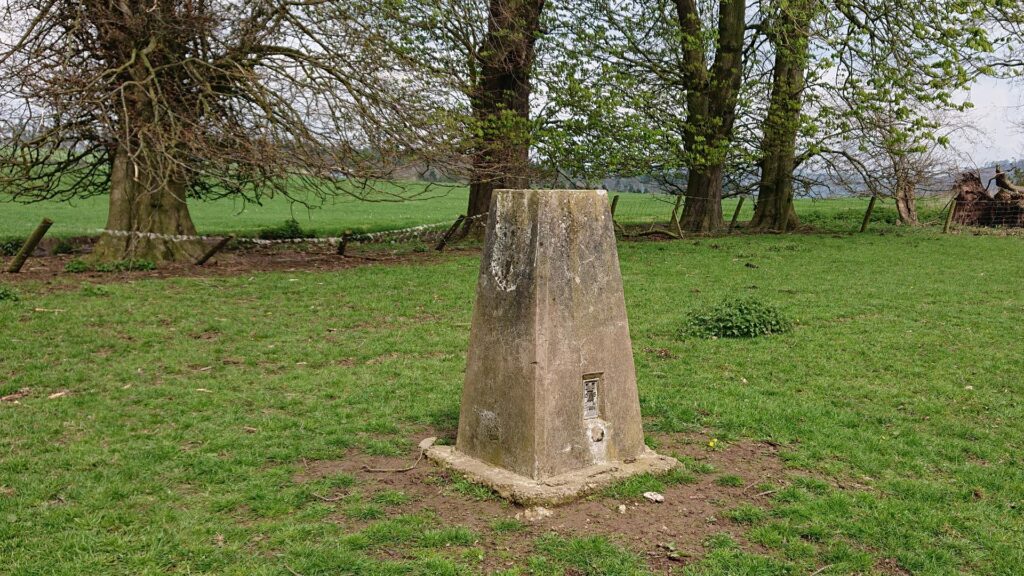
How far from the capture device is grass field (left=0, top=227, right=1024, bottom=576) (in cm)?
487

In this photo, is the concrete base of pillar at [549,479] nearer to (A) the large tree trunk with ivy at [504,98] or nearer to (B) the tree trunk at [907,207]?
(A) the large tree trunk with ivy at [504,98]

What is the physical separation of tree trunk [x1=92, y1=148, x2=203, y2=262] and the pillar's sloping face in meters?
12.6

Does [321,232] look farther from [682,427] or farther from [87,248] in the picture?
[682,427]

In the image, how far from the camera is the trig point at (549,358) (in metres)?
5.60

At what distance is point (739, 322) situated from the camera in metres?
10.5

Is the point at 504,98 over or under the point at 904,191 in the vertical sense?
over

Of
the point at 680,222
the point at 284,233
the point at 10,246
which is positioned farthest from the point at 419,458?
the point at 680,222

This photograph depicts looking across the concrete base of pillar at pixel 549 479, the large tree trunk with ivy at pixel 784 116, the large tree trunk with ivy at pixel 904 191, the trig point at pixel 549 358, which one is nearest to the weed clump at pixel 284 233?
the large tree trunk with ivy at pixel 784 116

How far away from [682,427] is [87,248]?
680 inches

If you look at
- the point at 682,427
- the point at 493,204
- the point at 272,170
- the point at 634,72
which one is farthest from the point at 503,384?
the point at 634,72

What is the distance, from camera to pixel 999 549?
16.0 feet

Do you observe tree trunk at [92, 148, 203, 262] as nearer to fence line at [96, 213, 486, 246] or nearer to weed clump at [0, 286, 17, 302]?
fence line at [96, 213, 486, 246]

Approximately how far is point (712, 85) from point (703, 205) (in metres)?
3.84

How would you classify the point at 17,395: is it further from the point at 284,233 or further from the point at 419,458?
the point at 284,233
